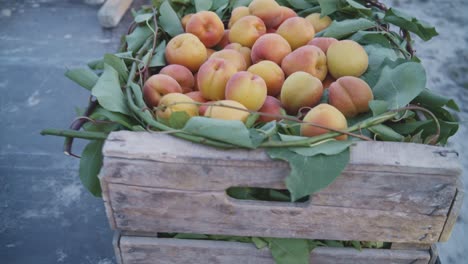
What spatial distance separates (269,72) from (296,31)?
187mm

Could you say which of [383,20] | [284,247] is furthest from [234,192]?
[383,20]

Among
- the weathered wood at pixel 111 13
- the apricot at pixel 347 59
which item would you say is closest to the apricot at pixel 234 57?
the apricot at pixel 347 59

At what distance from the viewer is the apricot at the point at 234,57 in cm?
112

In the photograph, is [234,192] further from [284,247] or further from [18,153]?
[18,153]

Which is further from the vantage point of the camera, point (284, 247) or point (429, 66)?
point (429, 66)

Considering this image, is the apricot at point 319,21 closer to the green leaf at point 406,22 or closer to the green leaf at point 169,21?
the green leaf at point 406,22

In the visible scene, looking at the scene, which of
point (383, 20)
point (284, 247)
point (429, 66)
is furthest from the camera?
point (429, 66)

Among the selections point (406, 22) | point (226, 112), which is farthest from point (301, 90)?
point (406, 22)

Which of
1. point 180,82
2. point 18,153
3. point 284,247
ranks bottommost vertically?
point 18,153

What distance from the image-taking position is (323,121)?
884mm

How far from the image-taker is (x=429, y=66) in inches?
101

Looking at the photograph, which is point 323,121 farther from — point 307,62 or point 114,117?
point 114,117

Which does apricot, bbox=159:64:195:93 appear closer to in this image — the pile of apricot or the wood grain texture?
the pile of apricot

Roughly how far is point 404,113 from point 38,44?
2248 mm
